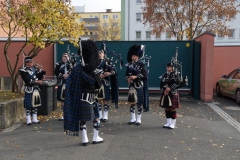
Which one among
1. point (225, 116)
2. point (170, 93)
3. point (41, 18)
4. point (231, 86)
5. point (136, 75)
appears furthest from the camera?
point (231, 86)

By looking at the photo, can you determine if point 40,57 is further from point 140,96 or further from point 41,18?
point 140,96

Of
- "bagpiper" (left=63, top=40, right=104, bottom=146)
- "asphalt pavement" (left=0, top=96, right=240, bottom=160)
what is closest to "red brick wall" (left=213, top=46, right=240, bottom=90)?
"asphalt pavement" (left=0, top=96, right=240, bottom=160)

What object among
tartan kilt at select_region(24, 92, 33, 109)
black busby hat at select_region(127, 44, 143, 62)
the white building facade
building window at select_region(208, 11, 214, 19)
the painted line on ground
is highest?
the white building facade

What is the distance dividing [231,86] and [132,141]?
735 cm

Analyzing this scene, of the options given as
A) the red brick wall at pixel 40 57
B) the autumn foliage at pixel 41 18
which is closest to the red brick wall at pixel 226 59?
the autumn foliage at pixel 41 18

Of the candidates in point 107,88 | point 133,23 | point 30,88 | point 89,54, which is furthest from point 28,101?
point 133,23

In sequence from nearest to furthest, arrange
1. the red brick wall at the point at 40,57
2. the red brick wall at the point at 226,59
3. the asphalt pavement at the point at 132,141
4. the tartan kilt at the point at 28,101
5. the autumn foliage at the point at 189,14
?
the asphalt pavement at the point at 132,141, the tartan kilt at the point at 28,101, the red brick wall at the point at 40,57, the red brick wall at the point at 226,59, the autumn foliage at the point at 189,14

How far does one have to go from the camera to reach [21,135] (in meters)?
6.46

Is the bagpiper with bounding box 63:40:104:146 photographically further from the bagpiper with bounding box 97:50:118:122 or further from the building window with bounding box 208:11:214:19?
the building window with bounding box 208:11:214:19

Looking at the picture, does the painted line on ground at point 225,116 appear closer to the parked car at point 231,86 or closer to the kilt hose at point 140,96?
the parked car at point 231,86

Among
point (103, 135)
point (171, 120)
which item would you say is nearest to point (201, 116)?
point (171, 120)

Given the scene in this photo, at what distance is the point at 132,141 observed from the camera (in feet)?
19.6

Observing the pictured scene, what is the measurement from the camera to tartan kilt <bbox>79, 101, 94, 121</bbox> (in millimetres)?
5488

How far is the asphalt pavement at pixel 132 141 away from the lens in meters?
5.14
